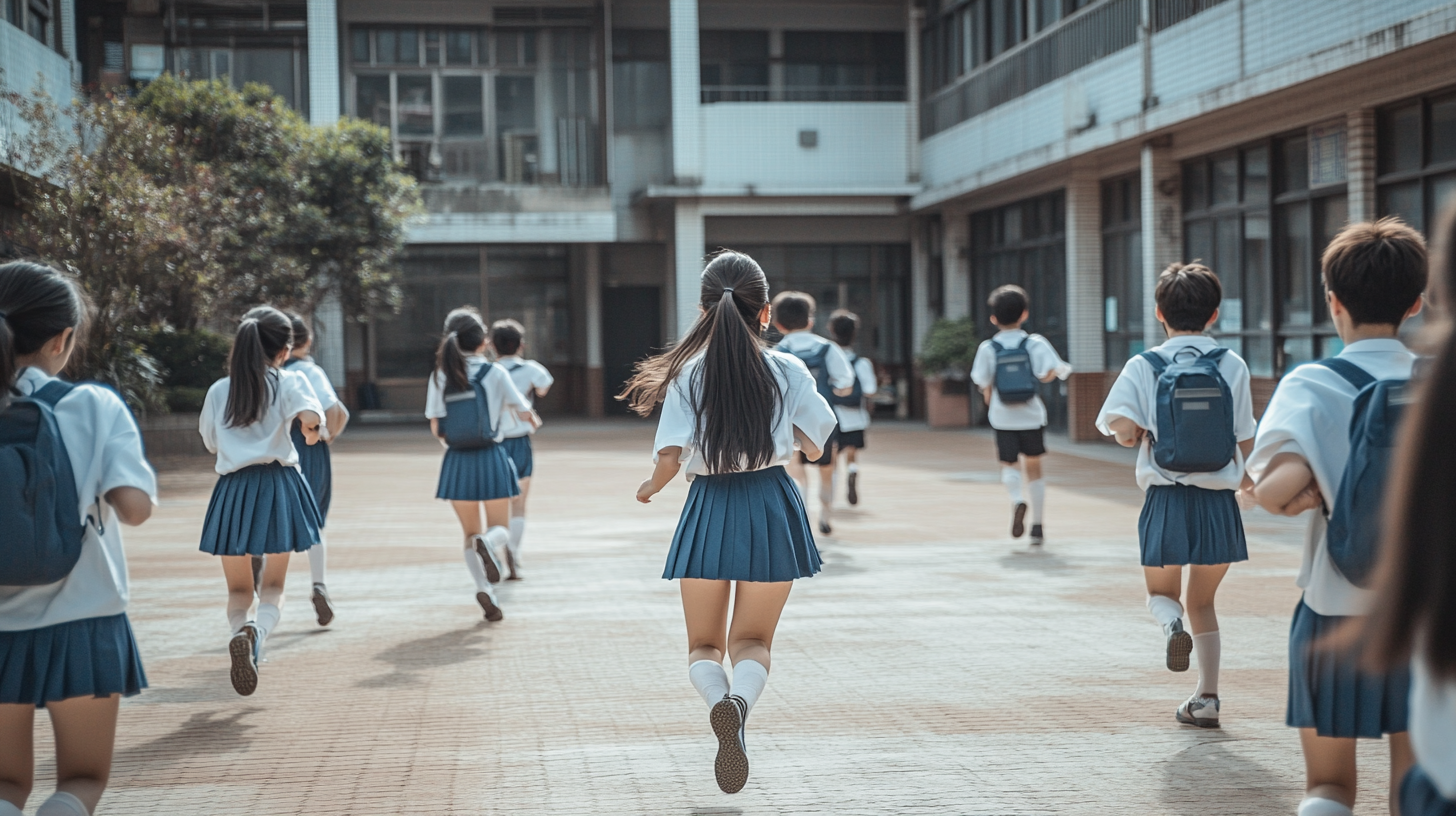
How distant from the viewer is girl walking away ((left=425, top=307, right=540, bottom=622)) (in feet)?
25.6

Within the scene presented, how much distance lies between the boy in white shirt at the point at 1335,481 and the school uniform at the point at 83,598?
257 centimetres

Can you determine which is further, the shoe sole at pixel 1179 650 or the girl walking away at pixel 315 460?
the girl walking away at pixel 315 460

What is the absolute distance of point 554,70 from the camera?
2681 centimetres

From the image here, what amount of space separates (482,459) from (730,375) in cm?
379

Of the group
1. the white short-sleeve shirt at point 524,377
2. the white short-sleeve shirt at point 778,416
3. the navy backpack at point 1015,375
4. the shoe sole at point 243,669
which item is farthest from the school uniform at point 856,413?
the white short-sleeve shirt at point 778,416

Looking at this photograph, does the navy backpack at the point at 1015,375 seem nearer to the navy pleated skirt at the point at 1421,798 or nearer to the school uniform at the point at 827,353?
the school uniform at the point at 827,353

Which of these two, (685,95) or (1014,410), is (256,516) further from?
(685,95)

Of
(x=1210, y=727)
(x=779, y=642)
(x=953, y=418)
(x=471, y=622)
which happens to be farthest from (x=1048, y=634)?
(x=953, y=418)

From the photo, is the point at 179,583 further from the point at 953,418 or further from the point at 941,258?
the point at 941,258

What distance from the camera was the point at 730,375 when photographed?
4383 mm

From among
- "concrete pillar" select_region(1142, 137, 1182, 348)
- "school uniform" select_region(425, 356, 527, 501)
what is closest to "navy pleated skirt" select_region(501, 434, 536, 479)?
"school uniform" select_region(425, 356, 527, 501)

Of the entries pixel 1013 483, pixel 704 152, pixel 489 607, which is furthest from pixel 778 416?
pixel 704 152

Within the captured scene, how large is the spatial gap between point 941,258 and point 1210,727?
802 inches

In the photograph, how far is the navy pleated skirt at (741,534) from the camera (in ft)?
14.3
